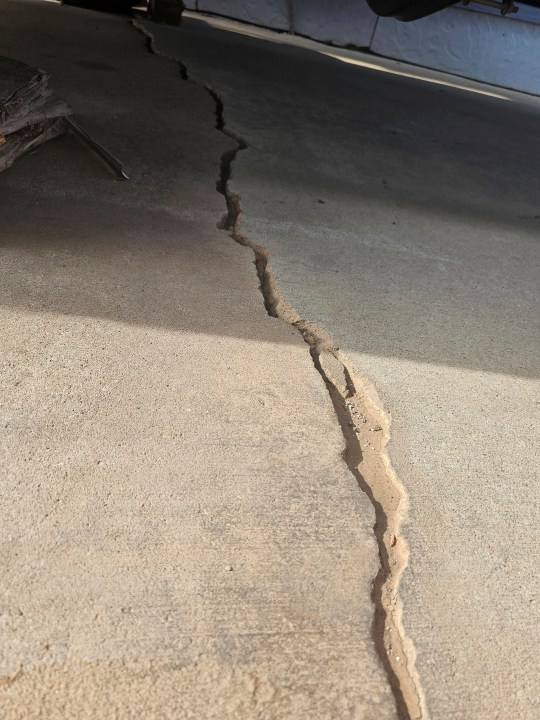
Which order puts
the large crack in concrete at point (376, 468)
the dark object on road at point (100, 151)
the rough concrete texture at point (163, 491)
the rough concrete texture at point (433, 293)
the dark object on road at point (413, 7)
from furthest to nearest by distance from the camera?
the dark object on road at point (413, 7) → the dark object on road at point (100, 151) → the rough concrete texture at point (433, 293) → the large crack in concrete at point (376, 468) → the rough concrete texture at point (163, 491)

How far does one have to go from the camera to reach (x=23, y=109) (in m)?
3.12

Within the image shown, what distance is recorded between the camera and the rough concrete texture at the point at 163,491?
4.54 ft

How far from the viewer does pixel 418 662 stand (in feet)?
5.00

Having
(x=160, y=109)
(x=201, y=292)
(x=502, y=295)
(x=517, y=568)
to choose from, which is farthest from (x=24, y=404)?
(x=160, y=109)

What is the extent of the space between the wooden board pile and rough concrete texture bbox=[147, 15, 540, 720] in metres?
0.90

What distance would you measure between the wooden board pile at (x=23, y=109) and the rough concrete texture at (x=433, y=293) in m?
0.90

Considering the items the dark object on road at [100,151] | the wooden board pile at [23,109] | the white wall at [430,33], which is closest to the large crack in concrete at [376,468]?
the dark object on road at [100,151]

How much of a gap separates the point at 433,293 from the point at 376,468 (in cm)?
124

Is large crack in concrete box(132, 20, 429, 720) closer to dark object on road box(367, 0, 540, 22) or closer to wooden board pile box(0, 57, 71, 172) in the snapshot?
wooden board pile box(0, 57, 71, 172)

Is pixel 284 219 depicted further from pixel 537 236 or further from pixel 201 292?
pixel 537 236

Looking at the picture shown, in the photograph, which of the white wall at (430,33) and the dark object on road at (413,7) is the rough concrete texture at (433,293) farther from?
the white wall at (430,33)

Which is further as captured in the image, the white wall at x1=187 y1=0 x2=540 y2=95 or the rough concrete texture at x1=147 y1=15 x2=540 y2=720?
the white wall at x1=187 y1=0 x2=540 y2=95

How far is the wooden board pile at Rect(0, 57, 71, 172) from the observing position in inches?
118

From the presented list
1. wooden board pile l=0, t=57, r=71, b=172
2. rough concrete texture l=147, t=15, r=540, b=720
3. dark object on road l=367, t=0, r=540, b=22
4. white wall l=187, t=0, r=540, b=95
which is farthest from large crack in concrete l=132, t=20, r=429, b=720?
white wall l=187, t=0, r=540, b=95
